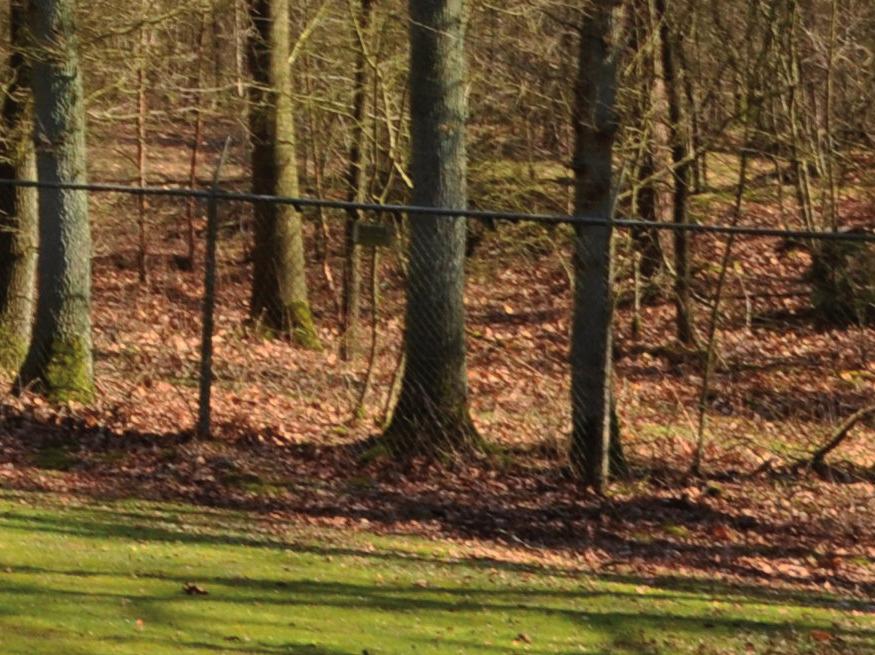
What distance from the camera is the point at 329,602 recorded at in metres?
7.83

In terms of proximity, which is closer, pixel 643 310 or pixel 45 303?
pixel 45 303

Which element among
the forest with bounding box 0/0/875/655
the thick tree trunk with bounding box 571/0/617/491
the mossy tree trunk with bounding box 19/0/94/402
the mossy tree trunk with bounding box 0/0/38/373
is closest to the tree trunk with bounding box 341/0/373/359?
the forest with bounding box 0/0/875/655

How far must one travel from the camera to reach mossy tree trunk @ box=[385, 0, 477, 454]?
12242 millimetres

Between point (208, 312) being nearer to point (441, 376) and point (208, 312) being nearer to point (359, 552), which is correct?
point (441, 376)

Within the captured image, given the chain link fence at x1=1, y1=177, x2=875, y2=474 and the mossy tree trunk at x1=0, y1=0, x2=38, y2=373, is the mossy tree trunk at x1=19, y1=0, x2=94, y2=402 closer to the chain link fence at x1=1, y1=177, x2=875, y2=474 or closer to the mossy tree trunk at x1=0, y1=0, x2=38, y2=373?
the chain link fence at x1=1, y1=177, x2=875, y2=474

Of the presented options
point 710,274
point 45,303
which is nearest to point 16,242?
point 45,303

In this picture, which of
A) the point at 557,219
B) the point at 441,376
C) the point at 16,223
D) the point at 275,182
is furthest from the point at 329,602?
the point at 275,182

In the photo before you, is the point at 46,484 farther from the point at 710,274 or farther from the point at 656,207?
the point at 710,274

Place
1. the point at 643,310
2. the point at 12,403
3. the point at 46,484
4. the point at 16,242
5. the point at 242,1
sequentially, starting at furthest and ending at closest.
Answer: the point at 643,310 → the point at 242,1 → the point at 16,242 → the point at 12,403 → the point at 46,484

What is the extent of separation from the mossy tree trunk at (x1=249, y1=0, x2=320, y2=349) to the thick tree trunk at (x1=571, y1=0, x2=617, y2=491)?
803cm

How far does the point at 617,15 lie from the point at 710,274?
1407 cm

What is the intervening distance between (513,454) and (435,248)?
5.91ft

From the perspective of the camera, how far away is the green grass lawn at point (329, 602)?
7008 millimetres

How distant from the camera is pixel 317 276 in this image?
2544 centimetres
